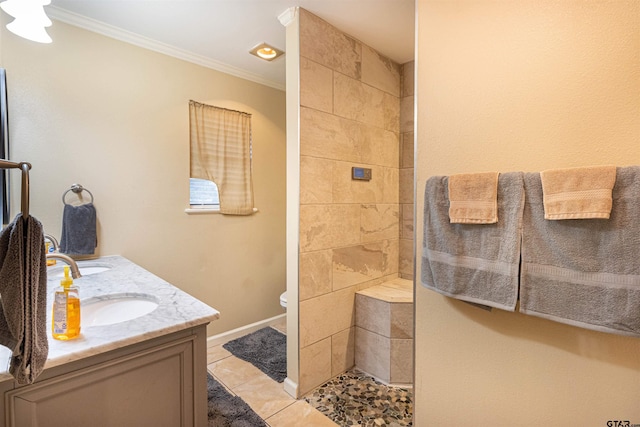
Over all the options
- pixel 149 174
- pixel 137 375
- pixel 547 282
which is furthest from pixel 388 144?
pixel 137 375

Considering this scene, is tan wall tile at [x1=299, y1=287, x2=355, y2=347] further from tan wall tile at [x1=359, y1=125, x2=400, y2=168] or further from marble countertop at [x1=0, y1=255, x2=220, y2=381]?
tan wall tile at [x1=359, y1=125, x2=400, y2=168]

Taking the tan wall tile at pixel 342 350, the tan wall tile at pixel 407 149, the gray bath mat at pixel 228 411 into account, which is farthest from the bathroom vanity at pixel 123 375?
the tan wall tile at pixel 407 149

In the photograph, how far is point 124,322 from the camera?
1.00 meters

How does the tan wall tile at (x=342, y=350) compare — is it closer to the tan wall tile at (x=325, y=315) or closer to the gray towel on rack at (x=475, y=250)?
the tan wall tile at (x=325, y=315)

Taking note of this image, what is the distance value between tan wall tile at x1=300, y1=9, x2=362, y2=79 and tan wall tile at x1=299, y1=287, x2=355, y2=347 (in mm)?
1613

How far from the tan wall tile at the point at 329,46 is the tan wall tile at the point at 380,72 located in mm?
76

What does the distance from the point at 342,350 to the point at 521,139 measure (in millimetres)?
1813

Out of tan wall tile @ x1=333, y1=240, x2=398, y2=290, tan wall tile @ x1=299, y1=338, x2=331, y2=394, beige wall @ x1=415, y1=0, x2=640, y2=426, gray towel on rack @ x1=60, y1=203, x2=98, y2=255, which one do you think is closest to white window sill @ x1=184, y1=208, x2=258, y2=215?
gray towel on rack @ x1=60, y1=203, x2=98, y2=255

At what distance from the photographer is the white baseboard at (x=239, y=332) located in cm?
258

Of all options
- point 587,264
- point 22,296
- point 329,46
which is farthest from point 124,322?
point 329,46

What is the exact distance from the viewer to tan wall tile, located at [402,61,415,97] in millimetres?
2533

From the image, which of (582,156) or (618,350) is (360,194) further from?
(618,350)

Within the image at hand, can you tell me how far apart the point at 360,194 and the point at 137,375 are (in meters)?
1.72

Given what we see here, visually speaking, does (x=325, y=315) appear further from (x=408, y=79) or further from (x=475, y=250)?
(x=408, y=79)
